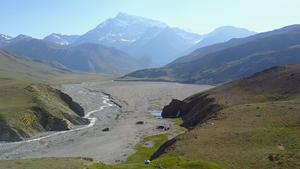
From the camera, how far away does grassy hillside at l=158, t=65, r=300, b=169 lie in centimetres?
6228

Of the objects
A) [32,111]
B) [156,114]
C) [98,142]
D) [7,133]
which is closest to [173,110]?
[156,114]

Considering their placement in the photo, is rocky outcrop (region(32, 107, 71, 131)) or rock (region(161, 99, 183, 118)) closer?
rocky outcrop (region(32, 107, 71, 131))

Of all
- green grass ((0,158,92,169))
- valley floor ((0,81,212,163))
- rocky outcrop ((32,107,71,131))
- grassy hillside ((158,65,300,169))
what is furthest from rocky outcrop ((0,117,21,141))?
green grass ((0,158,92,169))

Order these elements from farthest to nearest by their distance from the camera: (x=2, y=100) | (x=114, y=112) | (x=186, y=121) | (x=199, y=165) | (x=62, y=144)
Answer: (x=114, y=112) < (x=2, y=100) < (x=186, y=121) < (x=62, y=144) < (x=199, y=165)

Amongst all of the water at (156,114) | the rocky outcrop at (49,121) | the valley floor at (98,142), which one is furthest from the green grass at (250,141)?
the water at (156,114)

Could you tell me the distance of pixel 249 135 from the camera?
2938 inches

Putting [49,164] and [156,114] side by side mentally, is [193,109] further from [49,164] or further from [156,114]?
[49,164]

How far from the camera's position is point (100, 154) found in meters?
93.9

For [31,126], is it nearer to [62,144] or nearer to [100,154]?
[62,144]

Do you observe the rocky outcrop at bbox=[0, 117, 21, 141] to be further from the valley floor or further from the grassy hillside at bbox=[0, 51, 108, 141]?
the valley floor

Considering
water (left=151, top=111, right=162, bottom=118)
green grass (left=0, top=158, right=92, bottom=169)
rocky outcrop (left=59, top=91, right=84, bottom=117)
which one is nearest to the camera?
→ green grass (left=0, top=158, right=92, bottom=169)

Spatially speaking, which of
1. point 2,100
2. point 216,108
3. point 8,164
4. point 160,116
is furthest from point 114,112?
point 8,164

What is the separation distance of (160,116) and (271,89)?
1661 inches

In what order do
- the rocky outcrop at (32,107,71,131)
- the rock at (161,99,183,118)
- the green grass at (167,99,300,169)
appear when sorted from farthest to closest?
the rock at (161,99,183,118) < the rocky outcrop at (32,107,71,131) < the green grass at (167,99,300,169)
